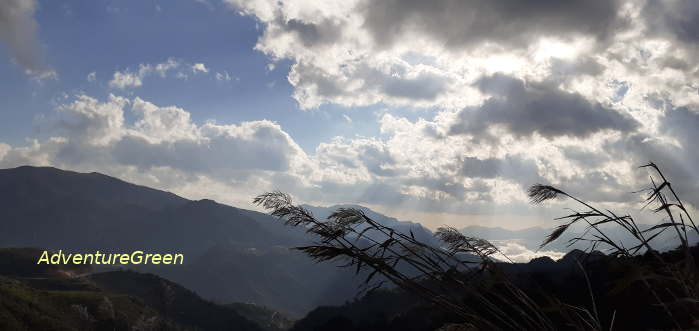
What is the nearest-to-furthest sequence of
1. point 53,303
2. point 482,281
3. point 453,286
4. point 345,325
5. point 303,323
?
point 453,286 → point 482,281 → point 345,325 → point 53,303 → point 303,323

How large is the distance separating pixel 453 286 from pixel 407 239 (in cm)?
78

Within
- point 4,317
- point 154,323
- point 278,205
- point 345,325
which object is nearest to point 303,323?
point 154,323

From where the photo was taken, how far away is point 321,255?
353cm

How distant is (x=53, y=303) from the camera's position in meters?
142

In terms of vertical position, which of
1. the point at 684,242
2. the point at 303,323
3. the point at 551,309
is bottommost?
the point at 303,323

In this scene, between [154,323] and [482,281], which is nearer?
[482,281]

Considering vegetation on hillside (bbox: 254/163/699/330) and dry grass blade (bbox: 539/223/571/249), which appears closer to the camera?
vegetation on hillside (bbox: 254/163/699/330)

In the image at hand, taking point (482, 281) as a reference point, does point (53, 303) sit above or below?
below

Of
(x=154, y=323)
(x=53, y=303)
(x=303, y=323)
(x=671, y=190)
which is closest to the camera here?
(x=671, y=190)

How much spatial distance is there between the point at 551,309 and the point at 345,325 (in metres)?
109

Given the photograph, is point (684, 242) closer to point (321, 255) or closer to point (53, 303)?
point (321, 255)

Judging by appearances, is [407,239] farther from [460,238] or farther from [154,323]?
[154,323]

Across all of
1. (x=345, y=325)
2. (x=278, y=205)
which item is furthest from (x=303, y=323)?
(x=278, y=205)

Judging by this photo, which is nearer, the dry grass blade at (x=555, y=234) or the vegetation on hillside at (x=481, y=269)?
the vegetation on hillside at (x=481, y=269)
